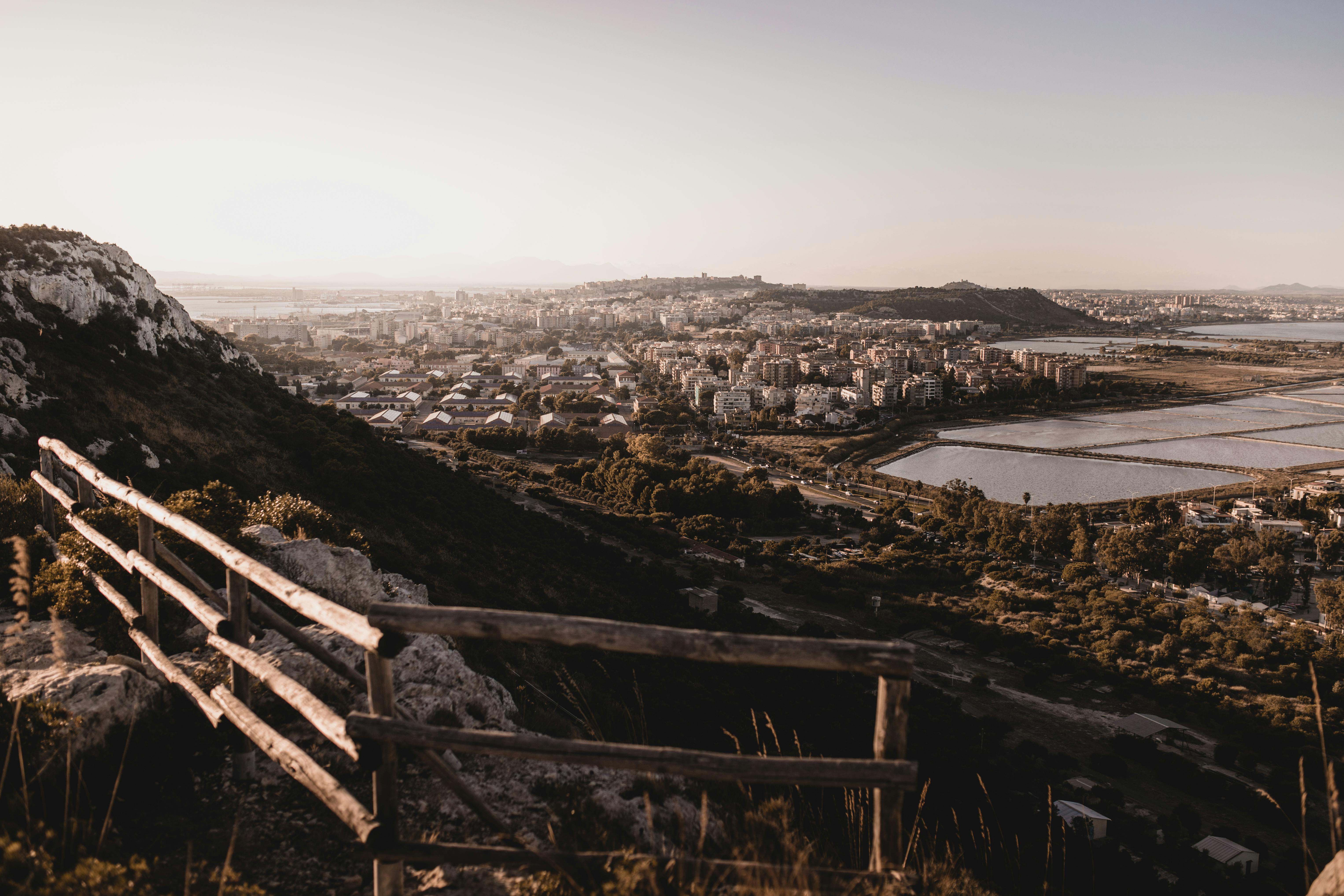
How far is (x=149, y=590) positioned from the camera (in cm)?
190

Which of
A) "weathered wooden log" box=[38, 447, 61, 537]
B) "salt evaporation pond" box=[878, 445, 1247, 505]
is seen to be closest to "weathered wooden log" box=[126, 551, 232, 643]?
"weathered wooden log" box=[38, 447, 61, 537]

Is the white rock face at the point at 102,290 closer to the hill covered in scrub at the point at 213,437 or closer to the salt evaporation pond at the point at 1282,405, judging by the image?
the hill covered in scrub at the point at 213,437

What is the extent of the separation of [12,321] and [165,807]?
31.2ft

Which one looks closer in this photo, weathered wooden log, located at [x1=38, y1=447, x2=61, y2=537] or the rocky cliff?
the rocky cliff

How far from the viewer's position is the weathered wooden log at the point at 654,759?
A: 112cm

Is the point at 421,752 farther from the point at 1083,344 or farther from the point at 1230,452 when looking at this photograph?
the point at 1083,344

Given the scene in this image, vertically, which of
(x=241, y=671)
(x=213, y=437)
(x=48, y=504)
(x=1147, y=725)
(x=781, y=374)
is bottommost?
(x=1147, y=725)

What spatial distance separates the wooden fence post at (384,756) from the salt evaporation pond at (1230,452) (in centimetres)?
2830

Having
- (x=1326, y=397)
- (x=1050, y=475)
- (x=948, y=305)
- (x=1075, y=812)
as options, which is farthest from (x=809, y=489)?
(x=948, y=305)

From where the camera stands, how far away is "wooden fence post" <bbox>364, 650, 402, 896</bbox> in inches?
46.1

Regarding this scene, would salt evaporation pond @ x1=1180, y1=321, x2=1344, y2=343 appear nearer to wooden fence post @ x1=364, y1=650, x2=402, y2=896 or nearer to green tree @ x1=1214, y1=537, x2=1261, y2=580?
green tree @ x1=1214, y1=537, x2=1261, y2=580

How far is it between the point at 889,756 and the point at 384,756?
0.77 meters

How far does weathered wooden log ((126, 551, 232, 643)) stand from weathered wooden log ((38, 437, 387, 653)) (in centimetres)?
11

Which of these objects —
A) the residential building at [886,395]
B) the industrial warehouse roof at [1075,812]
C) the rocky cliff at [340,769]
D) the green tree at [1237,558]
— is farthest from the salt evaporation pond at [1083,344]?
the rocky cliff at [340,769]
